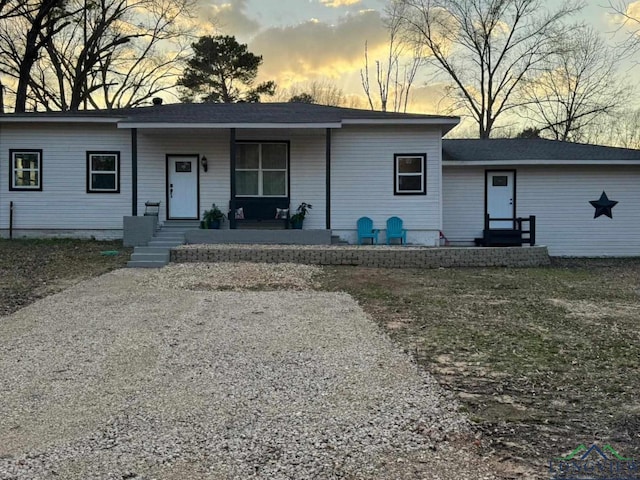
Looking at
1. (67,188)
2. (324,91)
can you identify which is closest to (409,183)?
(67,188)

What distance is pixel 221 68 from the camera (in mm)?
27312

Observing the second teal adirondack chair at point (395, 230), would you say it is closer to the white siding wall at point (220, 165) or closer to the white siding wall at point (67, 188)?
the white siding wall at point (220, 165)

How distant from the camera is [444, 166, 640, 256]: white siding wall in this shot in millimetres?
14781

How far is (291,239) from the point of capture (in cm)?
1241

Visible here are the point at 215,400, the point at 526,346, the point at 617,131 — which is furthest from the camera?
the point at 617,131

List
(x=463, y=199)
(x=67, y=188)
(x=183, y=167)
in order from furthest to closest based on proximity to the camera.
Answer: (x=463, y=199), (x=183, y=167), (x=67, y=188)

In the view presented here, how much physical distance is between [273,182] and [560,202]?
27.1ft

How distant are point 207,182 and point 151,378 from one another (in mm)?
10154

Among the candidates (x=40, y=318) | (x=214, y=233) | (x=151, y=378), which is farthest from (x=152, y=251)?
(x=151, y=378)

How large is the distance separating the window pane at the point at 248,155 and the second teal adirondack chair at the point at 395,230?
154 inches

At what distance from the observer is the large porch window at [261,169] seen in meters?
13.9

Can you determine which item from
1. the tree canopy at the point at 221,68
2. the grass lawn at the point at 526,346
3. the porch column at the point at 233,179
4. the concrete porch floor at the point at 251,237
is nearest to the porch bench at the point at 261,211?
the porch column at the point at 233,179

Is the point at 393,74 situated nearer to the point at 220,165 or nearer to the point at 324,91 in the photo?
the point at 324,91

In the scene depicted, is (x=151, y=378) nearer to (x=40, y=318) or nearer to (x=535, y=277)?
(x=40, y=318)
